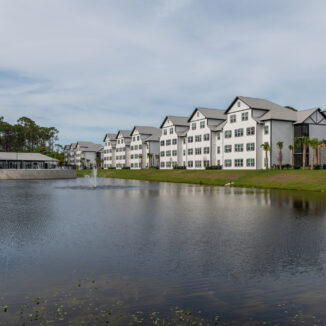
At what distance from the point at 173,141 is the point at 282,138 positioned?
116 feet

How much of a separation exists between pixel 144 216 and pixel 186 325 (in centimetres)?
1417

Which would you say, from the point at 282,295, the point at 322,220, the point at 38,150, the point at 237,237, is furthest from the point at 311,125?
the point at 38,150

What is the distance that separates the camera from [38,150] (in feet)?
477

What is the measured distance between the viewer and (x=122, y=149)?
5217 inches

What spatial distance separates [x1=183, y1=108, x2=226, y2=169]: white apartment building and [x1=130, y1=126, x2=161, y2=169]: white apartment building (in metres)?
23.4

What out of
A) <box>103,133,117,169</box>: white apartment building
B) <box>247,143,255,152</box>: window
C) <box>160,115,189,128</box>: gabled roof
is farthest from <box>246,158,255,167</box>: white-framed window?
<box>103,133,117,169</box>: white apartment building

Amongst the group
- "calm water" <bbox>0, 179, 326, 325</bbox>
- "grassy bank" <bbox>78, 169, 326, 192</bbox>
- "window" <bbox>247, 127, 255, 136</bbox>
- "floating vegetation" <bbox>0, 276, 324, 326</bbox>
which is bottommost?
"floating vegetation" <bbox>0, 276, 324, 326</bbox>

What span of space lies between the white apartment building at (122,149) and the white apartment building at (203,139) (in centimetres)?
4442

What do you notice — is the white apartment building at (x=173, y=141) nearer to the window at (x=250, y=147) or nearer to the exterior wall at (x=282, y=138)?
the window at (x=250, y=147)

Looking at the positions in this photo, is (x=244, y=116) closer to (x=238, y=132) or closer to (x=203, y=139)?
(x=238, y=132)

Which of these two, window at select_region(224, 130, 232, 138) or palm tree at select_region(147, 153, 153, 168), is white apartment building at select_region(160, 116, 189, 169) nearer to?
palm tree at select_region(147, 153, 153, 168)

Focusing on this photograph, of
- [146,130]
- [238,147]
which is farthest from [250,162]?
[146,130]

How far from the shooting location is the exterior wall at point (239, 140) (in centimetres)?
6938

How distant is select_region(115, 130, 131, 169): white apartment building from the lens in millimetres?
130250
